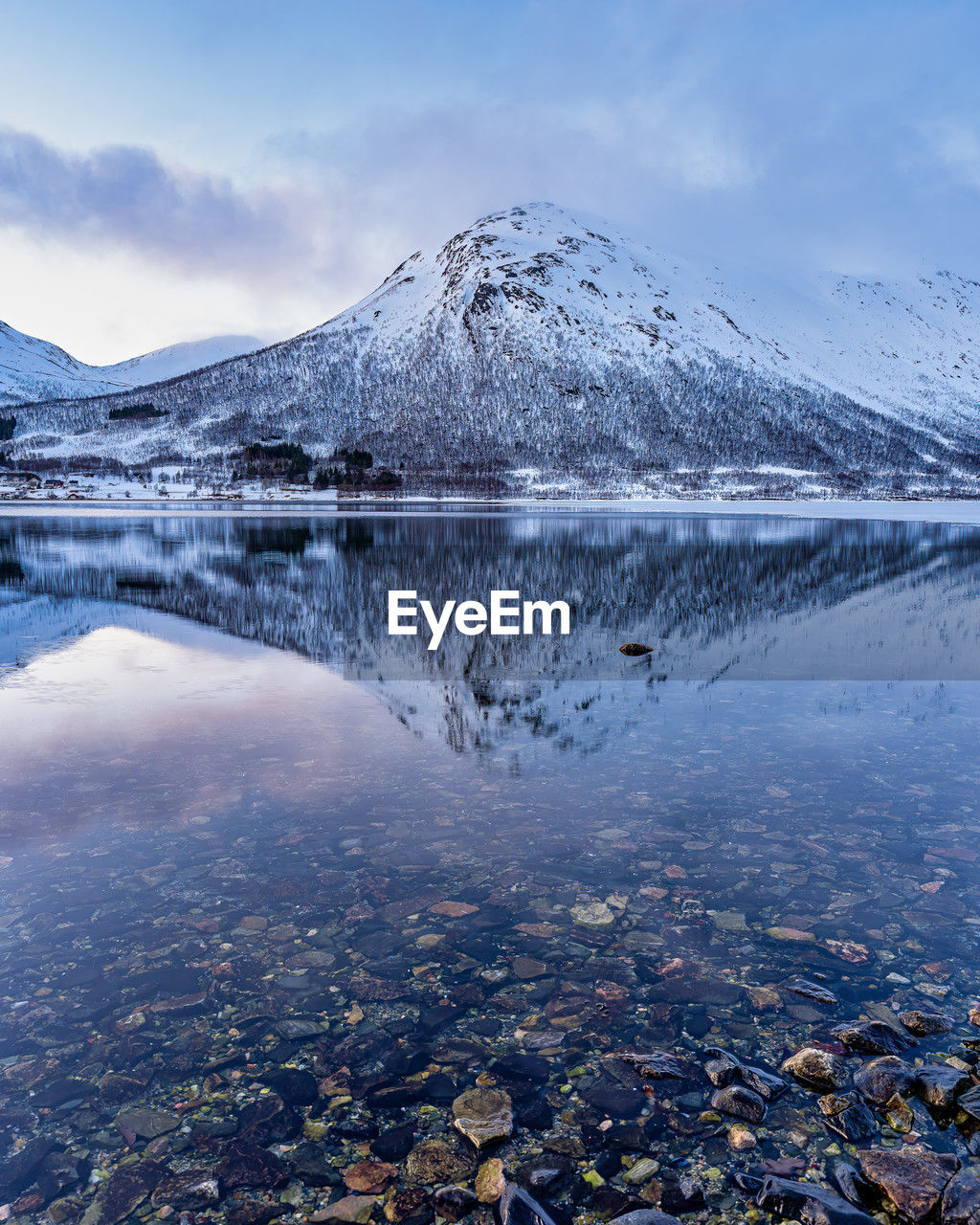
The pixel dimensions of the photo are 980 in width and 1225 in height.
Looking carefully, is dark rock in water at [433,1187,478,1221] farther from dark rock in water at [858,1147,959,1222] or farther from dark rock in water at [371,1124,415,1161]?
dark rock in water at [858,1147,959,1222]

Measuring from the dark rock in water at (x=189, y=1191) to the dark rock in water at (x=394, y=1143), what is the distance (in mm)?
775

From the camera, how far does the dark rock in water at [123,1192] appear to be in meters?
3.64

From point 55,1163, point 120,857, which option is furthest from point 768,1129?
point 120,857

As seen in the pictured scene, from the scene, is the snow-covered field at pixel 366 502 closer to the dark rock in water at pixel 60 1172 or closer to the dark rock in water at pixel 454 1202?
the dark rock in water at pixel 454 1202

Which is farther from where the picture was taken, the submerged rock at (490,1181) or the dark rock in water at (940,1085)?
the dark rock in water at (940,1085)

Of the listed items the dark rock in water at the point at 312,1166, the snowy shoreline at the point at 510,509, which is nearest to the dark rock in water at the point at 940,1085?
the dark rock in water at the point at 312,1166

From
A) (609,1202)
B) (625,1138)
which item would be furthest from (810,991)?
(609,1202)

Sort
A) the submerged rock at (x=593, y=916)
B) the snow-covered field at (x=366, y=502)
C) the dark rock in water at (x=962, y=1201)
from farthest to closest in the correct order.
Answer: the snow-covered field at (x=366, y=502) < the submerged rock at (x=593, y=916) < the dark rock in water at (x=962, y=1201)

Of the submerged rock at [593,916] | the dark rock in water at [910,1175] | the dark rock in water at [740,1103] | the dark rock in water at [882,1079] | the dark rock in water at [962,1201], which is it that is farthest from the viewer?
the submerged rock at [593,916]

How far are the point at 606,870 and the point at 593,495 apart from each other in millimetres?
159958

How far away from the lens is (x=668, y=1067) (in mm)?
4547

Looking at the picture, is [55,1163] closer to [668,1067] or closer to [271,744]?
[668,1067]

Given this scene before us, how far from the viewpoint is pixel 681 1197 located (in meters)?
3.76

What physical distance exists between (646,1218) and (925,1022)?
7.68 feet
